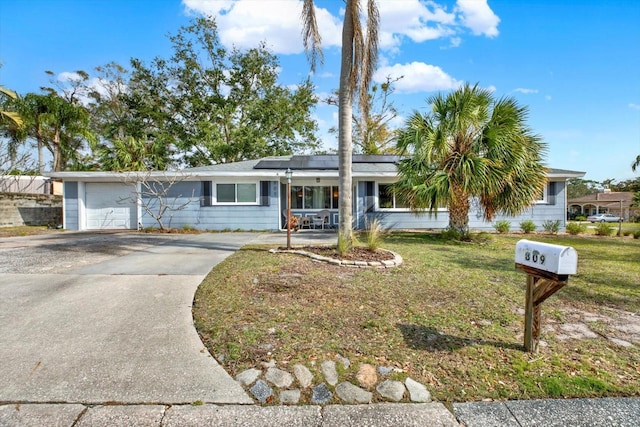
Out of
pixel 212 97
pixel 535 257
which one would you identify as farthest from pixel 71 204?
pixel 535 257

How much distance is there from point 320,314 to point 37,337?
2.83 m

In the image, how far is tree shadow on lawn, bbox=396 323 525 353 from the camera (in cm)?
289

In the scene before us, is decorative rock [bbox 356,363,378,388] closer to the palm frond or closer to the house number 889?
the house number 889

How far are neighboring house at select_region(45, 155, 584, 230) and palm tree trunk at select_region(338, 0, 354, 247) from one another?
594 centimetres

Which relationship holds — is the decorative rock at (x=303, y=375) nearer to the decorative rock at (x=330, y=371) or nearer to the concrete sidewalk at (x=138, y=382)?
the decorative rock at (x=330, y=371)

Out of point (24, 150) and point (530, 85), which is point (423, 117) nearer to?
point (530, 85)

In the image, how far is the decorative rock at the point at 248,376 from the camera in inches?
95.7

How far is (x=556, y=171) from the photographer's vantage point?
43.4 feet

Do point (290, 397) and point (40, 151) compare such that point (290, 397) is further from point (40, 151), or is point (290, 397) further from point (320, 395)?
point (40, 151)

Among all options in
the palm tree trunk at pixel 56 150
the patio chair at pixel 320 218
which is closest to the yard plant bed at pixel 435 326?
the patio chair at pixel 320 218

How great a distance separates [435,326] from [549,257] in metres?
1.38

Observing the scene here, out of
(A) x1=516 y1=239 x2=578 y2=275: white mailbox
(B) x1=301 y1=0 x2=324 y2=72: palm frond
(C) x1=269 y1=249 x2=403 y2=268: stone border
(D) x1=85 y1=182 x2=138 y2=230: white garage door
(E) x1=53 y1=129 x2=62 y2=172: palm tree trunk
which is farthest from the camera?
(E) x1=53 y1=129 x2=62 y2=172: palm tree trunk

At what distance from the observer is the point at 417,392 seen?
231 cm

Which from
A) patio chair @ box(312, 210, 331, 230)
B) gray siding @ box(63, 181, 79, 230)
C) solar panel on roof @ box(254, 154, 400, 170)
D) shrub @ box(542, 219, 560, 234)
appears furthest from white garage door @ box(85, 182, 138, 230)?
shrub @ box(542, 219, 560, 234)
